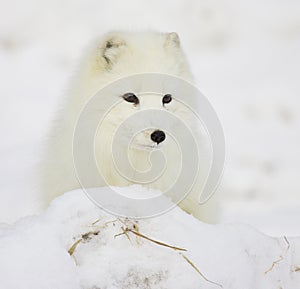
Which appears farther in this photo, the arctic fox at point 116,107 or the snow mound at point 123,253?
the arctic fox at point 116,107

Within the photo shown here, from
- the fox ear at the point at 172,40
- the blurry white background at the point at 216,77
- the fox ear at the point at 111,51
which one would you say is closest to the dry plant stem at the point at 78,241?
the fox ear at the point at 111,51

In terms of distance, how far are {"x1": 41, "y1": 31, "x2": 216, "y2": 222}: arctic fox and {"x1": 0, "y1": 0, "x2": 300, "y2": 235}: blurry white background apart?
35.1 inches

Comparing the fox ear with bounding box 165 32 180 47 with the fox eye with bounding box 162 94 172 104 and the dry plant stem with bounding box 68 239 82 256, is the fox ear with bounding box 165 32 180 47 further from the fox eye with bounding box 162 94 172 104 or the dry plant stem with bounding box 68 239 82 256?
the dry plant stem with bounding box 68 239 82 256

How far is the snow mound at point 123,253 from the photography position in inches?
69.6

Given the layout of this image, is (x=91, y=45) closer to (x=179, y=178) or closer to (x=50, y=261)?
(x=179, y=178)

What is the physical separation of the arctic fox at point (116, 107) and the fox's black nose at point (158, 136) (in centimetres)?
15

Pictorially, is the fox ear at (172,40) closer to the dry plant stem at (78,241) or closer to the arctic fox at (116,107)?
the arctic fox at (116,107)

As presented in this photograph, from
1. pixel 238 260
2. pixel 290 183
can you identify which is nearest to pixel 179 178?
pixel 238 260

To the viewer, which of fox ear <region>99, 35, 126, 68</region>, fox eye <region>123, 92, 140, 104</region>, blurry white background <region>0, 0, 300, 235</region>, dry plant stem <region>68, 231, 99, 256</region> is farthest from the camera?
blurry white background <region>0, 0, 300, 235</region>

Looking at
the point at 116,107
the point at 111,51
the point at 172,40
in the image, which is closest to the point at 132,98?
the point at 116,107

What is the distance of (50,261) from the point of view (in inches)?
69.8

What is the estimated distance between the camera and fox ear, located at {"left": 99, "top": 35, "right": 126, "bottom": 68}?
3.13m

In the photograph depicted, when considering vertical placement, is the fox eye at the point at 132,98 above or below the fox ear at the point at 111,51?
below

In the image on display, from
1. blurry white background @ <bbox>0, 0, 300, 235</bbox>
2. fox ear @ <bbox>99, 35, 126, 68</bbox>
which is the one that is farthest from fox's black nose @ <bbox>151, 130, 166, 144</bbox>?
blurry white background @ <bbox>0, 0, 300, 235</bbox>
